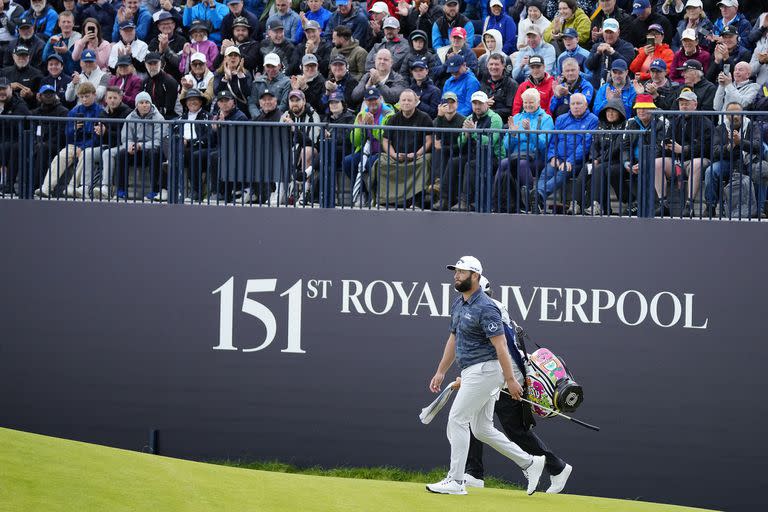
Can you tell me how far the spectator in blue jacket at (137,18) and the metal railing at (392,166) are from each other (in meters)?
3.78

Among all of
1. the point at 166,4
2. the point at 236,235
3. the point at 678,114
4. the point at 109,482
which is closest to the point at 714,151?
the point at 678,114

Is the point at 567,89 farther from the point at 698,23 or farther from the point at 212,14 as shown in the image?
the point at 212,14

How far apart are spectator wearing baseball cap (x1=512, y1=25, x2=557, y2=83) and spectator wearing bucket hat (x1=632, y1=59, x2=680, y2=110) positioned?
161 centimetres

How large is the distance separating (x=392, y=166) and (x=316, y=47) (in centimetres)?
331

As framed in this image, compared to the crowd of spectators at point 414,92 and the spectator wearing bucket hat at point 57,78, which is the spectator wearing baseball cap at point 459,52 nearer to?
the crowd of spectators at point 414,92

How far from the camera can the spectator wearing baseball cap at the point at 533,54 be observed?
50.3ft

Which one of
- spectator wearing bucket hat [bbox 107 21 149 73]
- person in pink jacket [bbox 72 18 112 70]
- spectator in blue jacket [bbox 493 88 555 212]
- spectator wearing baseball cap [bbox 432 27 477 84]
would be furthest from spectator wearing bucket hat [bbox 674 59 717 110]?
person in pink jacket [bbox 72 18 112 70]

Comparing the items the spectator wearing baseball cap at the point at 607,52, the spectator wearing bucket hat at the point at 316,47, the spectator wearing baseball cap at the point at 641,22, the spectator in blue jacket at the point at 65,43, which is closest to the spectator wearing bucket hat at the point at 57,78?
the spectator in blue jacket at the point at 65,43

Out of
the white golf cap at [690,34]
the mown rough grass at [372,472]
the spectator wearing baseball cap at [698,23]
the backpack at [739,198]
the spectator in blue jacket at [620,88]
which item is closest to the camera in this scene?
the backpack at [739,198]

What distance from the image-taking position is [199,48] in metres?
16.9

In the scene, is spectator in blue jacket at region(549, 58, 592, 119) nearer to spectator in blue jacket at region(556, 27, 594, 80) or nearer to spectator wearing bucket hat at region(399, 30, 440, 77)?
spectator in blue jacket at region(556, 27, 594, 80)

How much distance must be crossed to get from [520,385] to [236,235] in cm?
465

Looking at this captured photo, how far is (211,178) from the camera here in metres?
14.2

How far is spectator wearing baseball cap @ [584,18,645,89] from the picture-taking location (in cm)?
1493
